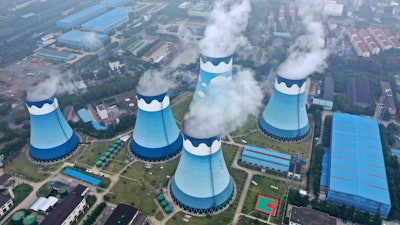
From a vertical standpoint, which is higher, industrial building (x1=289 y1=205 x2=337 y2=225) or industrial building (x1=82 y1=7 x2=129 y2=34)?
industrial building (x1=82 y1=7 x2=129 y2=34)

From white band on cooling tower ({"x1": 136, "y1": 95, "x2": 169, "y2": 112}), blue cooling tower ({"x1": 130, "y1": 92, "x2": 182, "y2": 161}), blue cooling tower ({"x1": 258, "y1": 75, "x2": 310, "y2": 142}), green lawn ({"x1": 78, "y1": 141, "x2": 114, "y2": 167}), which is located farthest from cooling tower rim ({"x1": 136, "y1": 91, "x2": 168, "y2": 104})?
blue cooling tower ({"x1": 258, "y1": 75, "x2": 310, "y2": 142})

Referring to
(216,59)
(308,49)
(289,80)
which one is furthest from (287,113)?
(308,49)

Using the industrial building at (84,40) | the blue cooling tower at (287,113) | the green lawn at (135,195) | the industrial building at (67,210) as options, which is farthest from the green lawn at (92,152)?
the industrial building at (84,40)

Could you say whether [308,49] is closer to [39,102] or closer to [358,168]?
[358,168]

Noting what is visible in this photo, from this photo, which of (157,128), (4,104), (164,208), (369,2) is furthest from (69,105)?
(369,2)

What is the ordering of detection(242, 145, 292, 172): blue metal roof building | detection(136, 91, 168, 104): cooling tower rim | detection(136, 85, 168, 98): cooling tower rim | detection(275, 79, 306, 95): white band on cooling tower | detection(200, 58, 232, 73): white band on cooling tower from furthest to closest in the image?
detection(200, 58, 232, 73): white band on cooling tower
detection(275, 79, 306, 95): white band on cooling tower
detection(242, 145, 292, 172): blue metal roof building
detection(136, 85, 168, 98): cooling tower rim
detection(136, 91, 168, 104): cooling tower rim

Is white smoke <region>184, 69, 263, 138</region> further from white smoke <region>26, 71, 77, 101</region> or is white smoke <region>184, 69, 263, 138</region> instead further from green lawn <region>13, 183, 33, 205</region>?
green lawn <region>13, 183, 33, 205</region>

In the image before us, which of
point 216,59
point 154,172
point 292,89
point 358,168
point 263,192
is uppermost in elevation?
point 216,59
